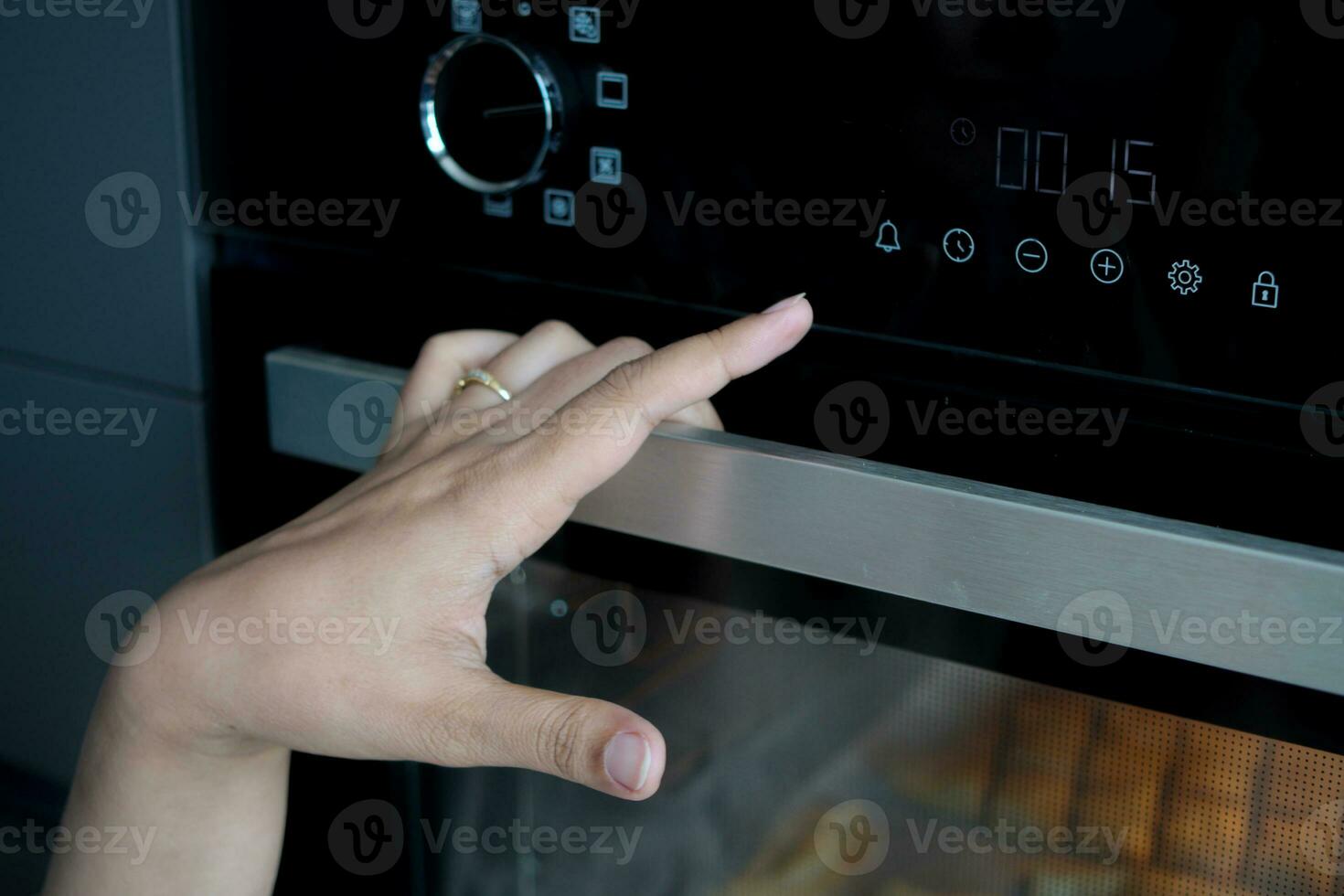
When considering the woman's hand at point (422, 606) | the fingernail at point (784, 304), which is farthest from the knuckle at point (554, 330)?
the fingernail at point (784, 304)

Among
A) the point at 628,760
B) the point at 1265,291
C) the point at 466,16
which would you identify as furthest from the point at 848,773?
the point at 466,16

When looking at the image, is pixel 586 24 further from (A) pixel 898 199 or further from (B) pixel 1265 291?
(B) pixel 1265 291

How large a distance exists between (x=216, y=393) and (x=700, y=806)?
0.30m

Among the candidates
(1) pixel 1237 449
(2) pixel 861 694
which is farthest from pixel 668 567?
(1) pixel 1237 449

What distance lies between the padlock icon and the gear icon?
0.05 ft

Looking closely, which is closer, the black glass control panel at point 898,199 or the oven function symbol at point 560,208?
the black glass control panel at point 898,199

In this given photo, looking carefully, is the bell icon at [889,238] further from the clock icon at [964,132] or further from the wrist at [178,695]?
the wrist at [178,695]

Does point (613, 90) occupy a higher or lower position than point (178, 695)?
higher

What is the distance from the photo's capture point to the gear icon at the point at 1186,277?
368 mm

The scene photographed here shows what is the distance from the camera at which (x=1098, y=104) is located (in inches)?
14.4

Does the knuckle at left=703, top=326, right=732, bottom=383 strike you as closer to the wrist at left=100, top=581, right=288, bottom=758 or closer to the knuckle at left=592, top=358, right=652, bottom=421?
the knuckle at left=592, top=358, right=652, bottom=421

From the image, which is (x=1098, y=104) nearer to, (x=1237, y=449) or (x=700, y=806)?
(x=1237, y=449)

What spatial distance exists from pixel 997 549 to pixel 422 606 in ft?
Answer: 0.65

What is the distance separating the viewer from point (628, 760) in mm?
385
